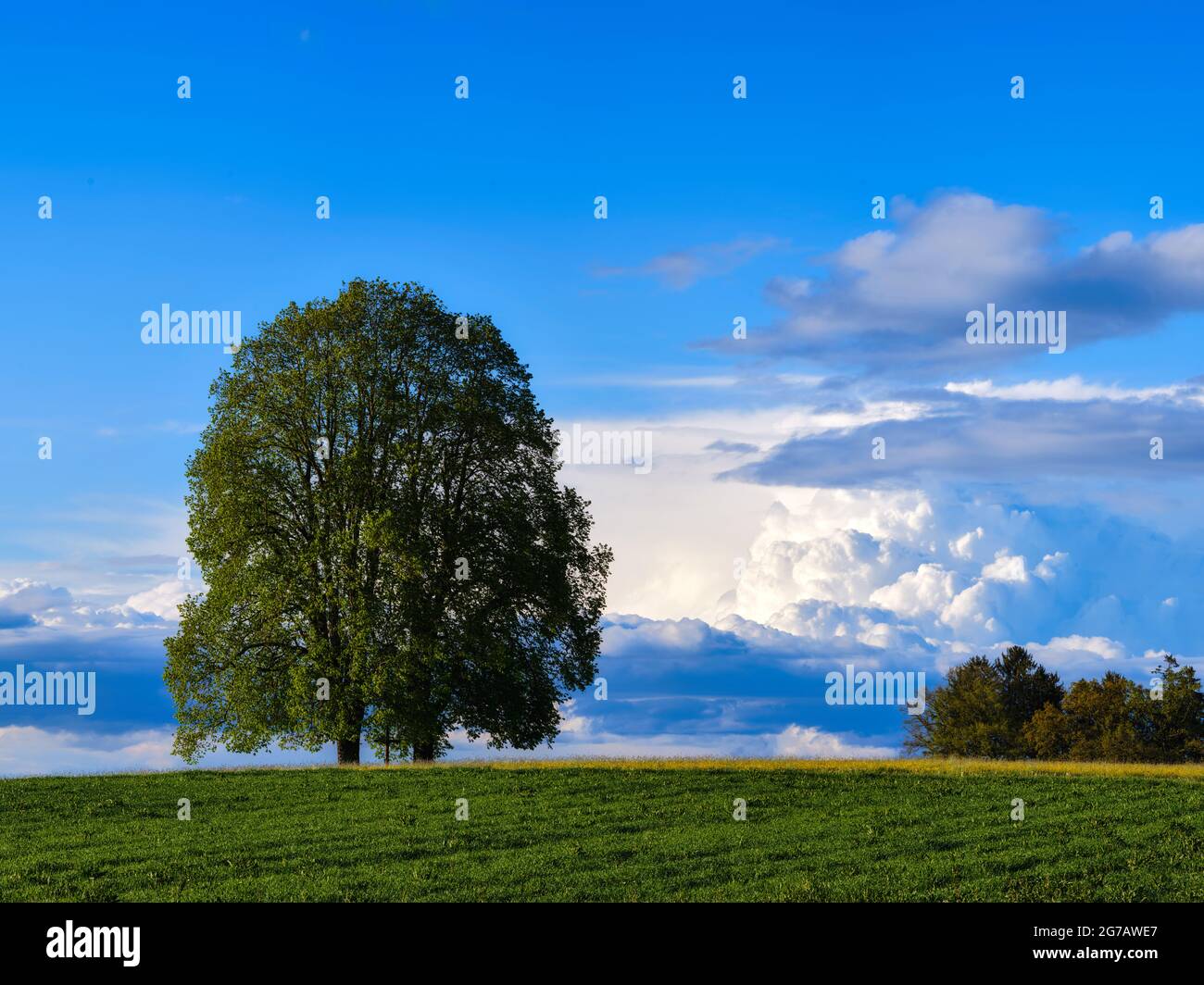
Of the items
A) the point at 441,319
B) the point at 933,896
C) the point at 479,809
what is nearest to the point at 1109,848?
the point at 933,896

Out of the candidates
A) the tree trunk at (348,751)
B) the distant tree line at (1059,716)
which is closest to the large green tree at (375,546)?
the tree trunk at (348,751)

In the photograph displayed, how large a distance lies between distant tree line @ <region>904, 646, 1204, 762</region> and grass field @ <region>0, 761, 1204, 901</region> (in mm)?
45863

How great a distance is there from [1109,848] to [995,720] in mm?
68602

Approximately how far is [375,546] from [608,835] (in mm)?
18025

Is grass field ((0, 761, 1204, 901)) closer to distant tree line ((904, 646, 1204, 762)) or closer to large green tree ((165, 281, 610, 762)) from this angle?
large green tree ((165, 281, 610, 762))

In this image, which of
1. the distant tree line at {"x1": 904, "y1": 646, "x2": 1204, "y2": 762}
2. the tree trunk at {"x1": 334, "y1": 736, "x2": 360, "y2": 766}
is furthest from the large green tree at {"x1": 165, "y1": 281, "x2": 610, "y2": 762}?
the distant tree line at {"x1": 904, "y1": 646, "x2": 1204, "y2": 762}

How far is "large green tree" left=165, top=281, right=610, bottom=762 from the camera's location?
44.2 metres

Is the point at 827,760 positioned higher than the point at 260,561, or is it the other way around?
the point at 260,561

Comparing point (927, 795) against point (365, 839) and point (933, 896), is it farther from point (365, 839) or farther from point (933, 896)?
point (365, 839)

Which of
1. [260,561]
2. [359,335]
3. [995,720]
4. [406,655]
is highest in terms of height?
[359,335]

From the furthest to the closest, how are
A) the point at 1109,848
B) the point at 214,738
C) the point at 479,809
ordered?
the point at 214,738, the point at 479,809, the point at 1109,848

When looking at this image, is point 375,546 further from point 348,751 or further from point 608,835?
point 608,835
